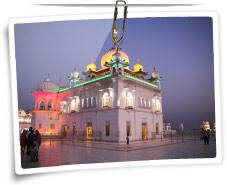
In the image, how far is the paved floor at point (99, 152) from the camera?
1.36m

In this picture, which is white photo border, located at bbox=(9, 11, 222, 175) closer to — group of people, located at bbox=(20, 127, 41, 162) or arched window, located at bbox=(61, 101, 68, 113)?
group of people, located at bbox=(20, 127, 41, 162)

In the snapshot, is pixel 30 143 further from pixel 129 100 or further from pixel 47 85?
pixel 129 100

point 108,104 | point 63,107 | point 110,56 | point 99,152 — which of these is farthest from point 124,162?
point 110,56

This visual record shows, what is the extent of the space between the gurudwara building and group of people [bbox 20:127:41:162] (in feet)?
0.14

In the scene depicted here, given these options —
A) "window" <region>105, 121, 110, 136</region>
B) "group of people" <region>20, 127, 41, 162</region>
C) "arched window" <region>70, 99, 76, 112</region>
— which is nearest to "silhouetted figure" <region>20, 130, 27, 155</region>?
"group of people" <region>20, 127, 41, 162</region>

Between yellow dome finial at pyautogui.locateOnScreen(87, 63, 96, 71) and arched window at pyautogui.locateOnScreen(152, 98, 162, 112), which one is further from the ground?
yellow dome finial at pyautogui.locateOnScreen(87, 63, 96, 71)

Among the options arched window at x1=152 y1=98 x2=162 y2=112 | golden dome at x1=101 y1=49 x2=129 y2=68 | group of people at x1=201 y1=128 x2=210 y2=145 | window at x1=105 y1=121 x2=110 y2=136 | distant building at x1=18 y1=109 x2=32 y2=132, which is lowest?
group of people at x1=201 y1=128 x2=210 y2=145

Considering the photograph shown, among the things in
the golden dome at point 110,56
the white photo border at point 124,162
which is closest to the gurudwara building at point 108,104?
the golden dome at point 110,56

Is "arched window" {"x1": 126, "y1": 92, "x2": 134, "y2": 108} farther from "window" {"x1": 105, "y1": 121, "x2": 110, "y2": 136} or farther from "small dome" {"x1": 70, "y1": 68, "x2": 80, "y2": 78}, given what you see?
"small dome" {"x1": 70, "y1": 68, "x2": 80, "y2": 78}

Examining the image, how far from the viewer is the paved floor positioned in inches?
53.4

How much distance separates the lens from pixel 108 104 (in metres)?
1.42

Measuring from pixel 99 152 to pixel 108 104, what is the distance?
0.72 ft

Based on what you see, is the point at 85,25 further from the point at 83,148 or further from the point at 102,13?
the point at 83,148

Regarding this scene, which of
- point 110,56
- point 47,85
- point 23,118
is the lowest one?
point 23,118
